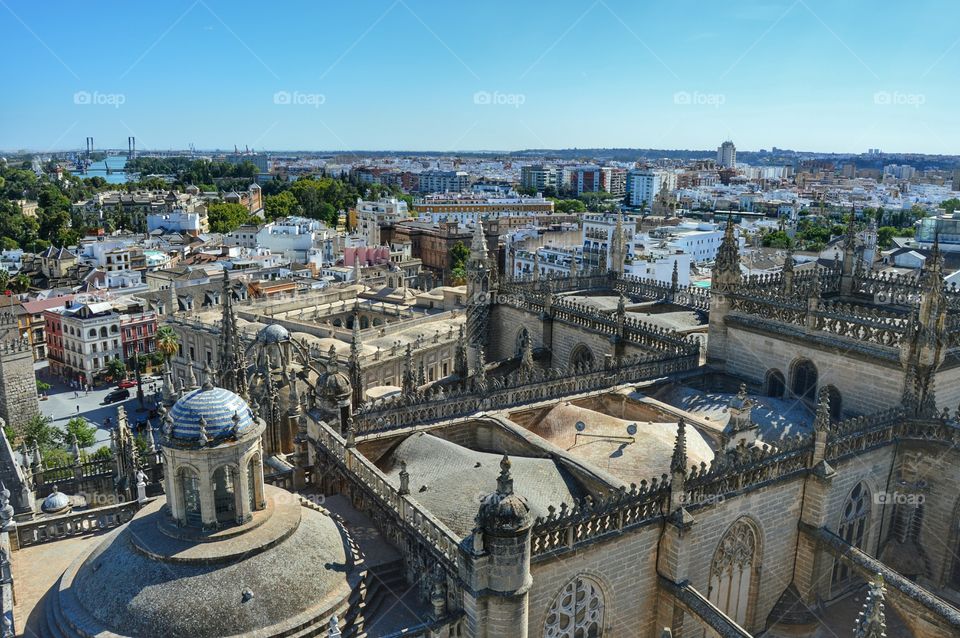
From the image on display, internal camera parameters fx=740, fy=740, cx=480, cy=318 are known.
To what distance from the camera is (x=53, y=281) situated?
375 feet

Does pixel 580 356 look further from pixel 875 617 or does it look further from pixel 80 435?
pixel 80 435

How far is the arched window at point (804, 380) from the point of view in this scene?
27125 millimetres

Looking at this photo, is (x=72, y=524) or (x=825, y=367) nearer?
(x=72, y=524)

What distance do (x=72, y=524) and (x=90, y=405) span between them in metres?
68.3

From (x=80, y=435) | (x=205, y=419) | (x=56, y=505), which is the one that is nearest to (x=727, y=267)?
(x=205, y=419)

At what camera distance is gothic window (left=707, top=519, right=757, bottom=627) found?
65.5 feet

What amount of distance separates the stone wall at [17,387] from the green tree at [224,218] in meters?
113

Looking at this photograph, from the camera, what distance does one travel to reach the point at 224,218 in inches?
7200

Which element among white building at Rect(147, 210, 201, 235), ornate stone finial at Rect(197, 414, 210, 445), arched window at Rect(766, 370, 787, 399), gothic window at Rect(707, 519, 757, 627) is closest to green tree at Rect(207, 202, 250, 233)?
white building at Rect(147, 210, 201, 235)

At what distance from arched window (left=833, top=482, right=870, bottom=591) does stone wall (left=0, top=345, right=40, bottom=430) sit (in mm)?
69159

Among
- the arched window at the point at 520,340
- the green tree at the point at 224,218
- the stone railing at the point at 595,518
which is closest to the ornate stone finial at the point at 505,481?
the stone railing at the point at 595,518

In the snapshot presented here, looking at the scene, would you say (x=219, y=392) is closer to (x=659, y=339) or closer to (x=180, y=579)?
(x=180, y=579)

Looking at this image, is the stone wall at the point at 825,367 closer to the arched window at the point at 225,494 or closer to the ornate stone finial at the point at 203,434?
the arched window at the point at 225,494

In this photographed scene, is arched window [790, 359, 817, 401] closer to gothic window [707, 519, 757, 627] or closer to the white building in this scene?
gothic window [707, 519, 757, 627]
